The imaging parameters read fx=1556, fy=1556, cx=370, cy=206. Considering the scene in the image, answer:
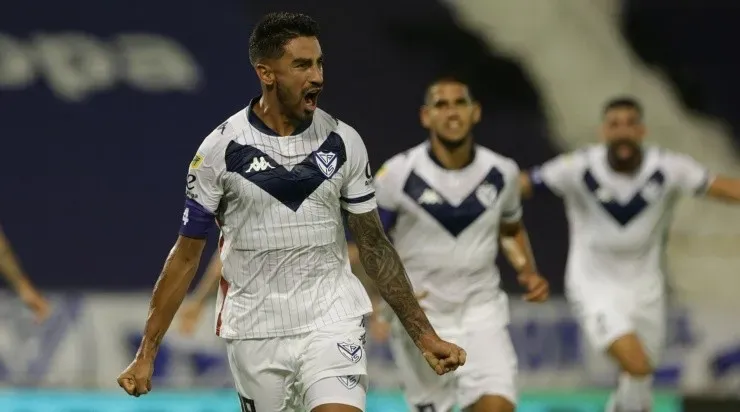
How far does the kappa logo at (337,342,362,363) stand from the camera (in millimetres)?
5684

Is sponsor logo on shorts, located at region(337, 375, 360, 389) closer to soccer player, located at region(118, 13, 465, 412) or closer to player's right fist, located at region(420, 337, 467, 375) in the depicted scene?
soccer player, located at region(118, 13, 465, 412)

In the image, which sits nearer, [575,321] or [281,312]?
[281,312]

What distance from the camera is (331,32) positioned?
1159cm

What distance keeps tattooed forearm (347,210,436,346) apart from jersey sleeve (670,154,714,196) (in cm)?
400

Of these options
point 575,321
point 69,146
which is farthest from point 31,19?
point 575,321

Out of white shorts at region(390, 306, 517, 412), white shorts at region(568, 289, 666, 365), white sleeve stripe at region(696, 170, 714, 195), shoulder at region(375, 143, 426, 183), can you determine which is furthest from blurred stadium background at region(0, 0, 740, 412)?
shoulder at region(375, 143, 426, 183)

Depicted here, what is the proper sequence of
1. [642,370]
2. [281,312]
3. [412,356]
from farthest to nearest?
[642,370]
[412,356]
[281,312]

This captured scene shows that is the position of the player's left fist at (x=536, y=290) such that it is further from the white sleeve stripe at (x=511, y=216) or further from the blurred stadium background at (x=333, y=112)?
the blurred stadium background at (x=333, y=112)

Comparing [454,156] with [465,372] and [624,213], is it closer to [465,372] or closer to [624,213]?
[465,372]

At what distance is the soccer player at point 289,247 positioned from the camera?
5.60m

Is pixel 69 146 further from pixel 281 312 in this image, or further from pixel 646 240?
pixel 281 312

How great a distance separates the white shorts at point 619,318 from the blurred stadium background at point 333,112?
1.94 metres

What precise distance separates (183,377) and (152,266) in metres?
0.89

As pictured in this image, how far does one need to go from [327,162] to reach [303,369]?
0.77m
